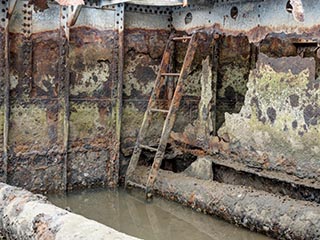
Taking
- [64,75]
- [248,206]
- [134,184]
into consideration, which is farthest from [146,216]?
[64,75]

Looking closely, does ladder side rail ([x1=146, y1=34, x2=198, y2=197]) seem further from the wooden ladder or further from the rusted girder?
the rusted girder

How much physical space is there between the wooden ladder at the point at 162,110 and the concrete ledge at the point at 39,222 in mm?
2398

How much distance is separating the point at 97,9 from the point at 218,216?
3.56m

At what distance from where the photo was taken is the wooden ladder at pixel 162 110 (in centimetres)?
701

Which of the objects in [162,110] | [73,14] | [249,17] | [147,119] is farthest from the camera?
[147,119]

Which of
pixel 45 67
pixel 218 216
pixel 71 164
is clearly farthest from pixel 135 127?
pixel 218 216

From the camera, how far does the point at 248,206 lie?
5.69m

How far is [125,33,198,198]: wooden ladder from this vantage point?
7.01 metres

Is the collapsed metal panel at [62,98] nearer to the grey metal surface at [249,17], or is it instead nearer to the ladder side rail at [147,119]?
the ladder side rail at [147,119]

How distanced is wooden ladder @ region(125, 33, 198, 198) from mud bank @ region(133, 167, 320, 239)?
0.26 m

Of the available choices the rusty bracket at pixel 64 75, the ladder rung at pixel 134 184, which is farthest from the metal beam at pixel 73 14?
the ladder rung at pixel 134 184

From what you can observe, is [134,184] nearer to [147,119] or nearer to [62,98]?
[147,119]

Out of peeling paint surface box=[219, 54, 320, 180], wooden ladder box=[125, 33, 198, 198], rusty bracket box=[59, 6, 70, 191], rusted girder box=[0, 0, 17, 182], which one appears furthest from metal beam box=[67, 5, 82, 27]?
peeling paint surface box=[219, 54, 320, 180]

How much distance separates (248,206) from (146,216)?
139 centimetres
